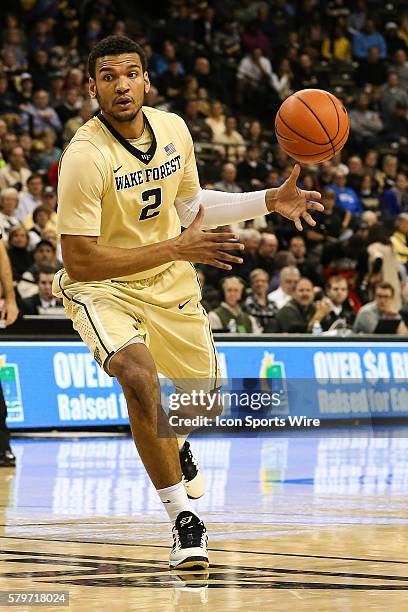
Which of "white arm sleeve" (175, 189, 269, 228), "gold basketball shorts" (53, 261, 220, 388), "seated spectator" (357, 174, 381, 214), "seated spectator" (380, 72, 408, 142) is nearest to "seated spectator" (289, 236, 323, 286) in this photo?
"seated spectator" (357, 174, 381, 214)

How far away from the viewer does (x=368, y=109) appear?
23.8 metres

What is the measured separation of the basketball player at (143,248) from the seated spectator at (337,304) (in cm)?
888

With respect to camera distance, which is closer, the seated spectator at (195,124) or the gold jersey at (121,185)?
the gold jersey at (121,185)

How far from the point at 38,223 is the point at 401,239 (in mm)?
6031

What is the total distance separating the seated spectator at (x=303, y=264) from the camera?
17.7 meters

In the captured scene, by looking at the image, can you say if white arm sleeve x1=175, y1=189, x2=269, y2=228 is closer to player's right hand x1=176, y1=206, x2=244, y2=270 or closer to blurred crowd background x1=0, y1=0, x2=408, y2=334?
player's right hand x1=176, y1=206, x2=244, y2=270

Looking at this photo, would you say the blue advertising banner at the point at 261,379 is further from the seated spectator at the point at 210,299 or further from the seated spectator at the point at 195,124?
the seated spectator at the point at 195,124

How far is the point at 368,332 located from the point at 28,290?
12.9 feet

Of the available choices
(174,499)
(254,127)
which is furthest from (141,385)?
(254,127)

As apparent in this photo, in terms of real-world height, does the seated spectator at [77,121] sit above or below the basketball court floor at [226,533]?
below

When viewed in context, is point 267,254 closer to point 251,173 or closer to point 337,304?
point 337,304

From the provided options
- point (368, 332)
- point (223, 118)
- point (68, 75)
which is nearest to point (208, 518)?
point (368, 332)

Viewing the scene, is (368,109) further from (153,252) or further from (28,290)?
(153,252)

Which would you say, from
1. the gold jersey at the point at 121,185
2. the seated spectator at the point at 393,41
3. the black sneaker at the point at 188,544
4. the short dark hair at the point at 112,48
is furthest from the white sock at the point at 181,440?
the seated spectator at the point at 393,41
